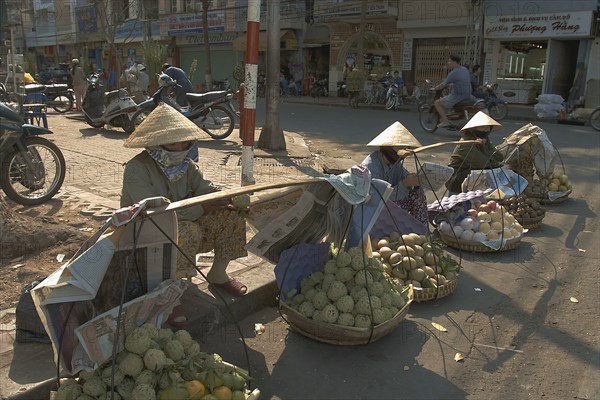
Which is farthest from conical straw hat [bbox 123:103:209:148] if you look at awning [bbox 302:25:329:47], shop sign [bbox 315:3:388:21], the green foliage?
awning [bbox 302:25:329:47]

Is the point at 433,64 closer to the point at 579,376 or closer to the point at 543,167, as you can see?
the point at 543,167

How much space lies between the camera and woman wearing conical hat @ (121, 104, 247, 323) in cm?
291

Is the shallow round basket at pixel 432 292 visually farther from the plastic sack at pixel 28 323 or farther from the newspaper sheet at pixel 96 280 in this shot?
the plastic sack at pixel 28 323

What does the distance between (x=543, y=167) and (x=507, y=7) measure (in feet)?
45.9

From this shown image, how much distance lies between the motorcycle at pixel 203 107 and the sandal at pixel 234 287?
6.50 meters

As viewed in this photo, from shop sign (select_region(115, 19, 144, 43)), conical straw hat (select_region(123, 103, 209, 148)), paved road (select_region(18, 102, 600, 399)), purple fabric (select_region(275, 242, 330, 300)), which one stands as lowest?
paved road (select_region(18, 102, 600, 399))

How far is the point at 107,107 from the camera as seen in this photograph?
10.7 m

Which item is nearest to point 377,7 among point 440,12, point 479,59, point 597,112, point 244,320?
point 440,12

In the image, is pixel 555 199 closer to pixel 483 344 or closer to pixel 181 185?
pixel 483 344

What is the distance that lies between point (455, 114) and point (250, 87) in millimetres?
6746

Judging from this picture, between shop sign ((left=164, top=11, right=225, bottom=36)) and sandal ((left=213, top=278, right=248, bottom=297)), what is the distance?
2619 cm

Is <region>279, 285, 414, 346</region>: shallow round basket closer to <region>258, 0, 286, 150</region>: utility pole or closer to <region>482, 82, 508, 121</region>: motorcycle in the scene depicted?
<region>258, 0, 286, 150</region>: utility pole

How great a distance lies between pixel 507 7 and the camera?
1767 centimetres

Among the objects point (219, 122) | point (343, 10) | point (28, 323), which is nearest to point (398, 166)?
point (28, 323)
